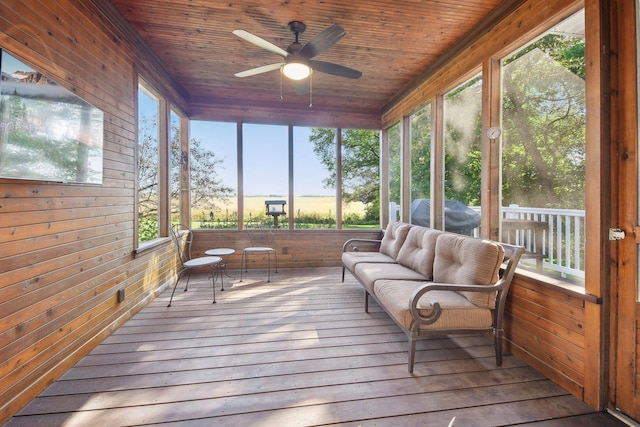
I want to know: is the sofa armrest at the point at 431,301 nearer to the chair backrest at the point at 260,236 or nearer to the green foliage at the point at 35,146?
the green foliage at the point at 35,146

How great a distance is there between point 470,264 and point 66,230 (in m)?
3.07

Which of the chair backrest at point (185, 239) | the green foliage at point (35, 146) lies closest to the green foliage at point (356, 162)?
the chair backrest at point (185, 239)

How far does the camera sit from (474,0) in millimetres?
2523

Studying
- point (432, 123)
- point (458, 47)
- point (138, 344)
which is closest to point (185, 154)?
point (138, 344)

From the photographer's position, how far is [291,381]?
6.26 feet

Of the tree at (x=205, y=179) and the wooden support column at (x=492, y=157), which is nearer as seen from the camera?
the wooden support column at (x=492, y=157)

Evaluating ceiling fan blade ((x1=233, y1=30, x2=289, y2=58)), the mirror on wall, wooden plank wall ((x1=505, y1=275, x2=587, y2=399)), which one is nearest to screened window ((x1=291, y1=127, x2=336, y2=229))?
ceiling fan blade ((x1=233, y1=30, x2=289, y2=58))

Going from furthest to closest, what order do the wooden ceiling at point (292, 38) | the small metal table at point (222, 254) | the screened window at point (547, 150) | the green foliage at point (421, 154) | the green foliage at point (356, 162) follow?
the green foliage at point (356, 162)
the small metal table at point (222, 254)
the green foliage at point (421, 154)
the wooden ceiling at point (292, 38)
the screened window at point (547, 150)

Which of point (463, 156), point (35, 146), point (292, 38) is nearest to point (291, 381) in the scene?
point (35, 146)

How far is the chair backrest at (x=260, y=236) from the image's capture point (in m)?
5.16

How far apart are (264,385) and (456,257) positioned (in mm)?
1852

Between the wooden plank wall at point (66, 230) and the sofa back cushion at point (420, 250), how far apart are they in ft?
9.84

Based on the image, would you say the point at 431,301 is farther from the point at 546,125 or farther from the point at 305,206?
the point at 305,206

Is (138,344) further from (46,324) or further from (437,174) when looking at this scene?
(437,174)
